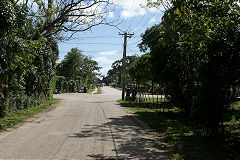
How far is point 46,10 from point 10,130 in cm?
605

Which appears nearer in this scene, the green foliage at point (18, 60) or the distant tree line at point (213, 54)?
the distant tree line at point (213, 54)

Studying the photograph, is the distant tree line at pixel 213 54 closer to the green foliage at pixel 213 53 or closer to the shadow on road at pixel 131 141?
the green foliage at pixel 213 53

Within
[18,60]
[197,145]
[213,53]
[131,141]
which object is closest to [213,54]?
[213,53]

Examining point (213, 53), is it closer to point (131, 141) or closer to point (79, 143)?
point (131, 141)

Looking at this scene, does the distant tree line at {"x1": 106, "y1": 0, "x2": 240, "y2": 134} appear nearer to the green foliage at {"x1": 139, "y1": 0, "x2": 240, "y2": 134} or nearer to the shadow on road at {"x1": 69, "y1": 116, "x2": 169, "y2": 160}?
the green foliage at {"x1": 139, "y1": 0, "x2": 240, "y2": 134}

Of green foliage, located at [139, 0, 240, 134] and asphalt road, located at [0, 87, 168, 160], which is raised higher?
green foliage, located at [139, 0, 240, 134]

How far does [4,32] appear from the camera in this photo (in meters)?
8.45

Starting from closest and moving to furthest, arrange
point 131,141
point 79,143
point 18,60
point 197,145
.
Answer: point 79,143
point 197,145
point 131,141
point 18,60

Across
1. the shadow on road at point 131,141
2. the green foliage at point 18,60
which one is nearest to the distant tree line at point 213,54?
the shadow on road at point 131,141

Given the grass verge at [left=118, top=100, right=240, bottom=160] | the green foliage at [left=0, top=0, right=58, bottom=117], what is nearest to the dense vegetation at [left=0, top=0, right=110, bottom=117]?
the green foliage at [left=0, top=0, right=58, bottom=117]

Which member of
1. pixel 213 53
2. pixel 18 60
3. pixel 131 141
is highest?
pixel 213 53

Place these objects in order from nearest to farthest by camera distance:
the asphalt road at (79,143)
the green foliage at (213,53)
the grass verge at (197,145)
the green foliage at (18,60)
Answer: the asphalt road at (79,143), the grass verge at (197,145), the green foliage at (213,53), the green foliage at (18,60)

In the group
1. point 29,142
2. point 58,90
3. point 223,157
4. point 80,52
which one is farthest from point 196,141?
point 80,52

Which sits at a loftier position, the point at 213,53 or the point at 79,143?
the point at 213,53
